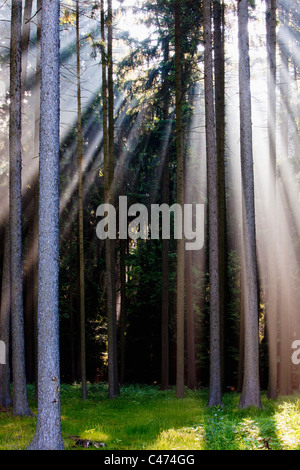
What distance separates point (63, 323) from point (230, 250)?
10059 millimetres

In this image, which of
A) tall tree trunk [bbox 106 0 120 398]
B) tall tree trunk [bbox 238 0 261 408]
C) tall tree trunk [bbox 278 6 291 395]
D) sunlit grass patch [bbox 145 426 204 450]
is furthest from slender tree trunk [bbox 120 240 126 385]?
sunlit grass patch [bbox 145 426 204 450]

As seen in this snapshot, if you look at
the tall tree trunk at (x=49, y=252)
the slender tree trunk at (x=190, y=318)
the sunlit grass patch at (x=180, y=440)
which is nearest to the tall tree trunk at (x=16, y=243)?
the tall tree trunk at (x=49, y=252)

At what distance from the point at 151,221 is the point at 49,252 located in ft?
49.2

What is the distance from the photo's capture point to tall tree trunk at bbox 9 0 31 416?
10.8 meters

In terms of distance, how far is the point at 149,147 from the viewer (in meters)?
19.5

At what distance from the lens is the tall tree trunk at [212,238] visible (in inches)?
470

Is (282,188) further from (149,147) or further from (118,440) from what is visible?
(118,440)

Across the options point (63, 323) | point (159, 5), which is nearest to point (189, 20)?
point (159, 5)

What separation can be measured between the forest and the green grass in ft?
0.20

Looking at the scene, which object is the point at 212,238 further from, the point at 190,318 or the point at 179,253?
the point at 190,318

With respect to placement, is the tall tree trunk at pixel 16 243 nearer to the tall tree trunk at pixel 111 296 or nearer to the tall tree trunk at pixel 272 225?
the tall tree trunk at pixel 111 296

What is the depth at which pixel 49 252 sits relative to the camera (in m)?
7.30

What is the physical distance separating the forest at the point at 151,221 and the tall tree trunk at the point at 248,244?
0.04 meters

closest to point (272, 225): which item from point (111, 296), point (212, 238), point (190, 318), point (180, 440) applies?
point (212, 238)
